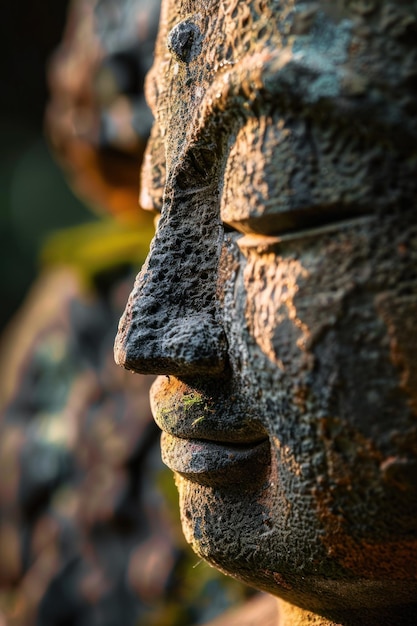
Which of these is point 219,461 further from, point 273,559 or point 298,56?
point 298,56

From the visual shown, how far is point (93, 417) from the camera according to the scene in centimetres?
215

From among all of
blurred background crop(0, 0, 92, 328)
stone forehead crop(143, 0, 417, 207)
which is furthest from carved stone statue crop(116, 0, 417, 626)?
blurred background crop(0, 0, 92, 328)

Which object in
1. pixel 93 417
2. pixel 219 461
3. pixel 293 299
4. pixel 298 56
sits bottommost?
pixel 93 417

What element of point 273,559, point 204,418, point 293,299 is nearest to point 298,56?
point 293,299

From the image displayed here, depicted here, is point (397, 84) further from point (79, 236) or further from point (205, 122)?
point (79, 236)

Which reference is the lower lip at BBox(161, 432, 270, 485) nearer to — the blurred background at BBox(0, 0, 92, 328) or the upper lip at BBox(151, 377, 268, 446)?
the upper lip at BBox(151, 377, 268, 446)

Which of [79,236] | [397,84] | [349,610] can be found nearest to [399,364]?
[397,84]

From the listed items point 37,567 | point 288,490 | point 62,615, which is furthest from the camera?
point 37,567

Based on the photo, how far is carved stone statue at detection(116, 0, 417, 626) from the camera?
0.57 m

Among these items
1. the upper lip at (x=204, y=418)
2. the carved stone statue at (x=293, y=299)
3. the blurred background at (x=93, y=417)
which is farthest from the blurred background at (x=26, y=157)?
the upper lip at (x=204, y=418)

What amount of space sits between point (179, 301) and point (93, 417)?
1492 millimetres

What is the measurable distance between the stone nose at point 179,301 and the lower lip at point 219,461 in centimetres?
8

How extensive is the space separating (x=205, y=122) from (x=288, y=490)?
0.32m

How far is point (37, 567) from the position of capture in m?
2.13
